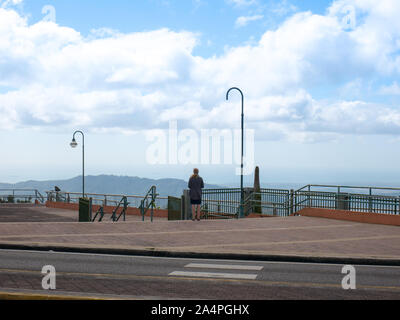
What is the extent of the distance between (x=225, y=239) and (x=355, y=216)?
7851mm

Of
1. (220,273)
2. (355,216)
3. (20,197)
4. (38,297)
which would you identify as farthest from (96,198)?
(38,297)

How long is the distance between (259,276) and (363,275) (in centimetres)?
210

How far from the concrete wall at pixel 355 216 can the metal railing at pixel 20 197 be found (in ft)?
95.4

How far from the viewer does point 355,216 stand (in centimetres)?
2038

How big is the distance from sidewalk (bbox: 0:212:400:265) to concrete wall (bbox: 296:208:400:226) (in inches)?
29.9

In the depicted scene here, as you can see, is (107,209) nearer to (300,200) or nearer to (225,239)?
(300,200)

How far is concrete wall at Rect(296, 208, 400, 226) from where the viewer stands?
62.5ft

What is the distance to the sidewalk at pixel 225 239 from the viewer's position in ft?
40.1

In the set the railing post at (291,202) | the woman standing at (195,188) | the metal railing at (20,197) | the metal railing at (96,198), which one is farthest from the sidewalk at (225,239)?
the metal railing at (20,197)

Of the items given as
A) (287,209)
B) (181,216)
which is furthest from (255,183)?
(181,216)

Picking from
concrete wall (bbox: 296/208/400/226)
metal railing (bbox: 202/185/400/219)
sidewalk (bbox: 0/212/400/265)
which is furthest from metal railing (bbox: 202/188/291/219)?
sidewalk (bbox: 0/212/400/265)
